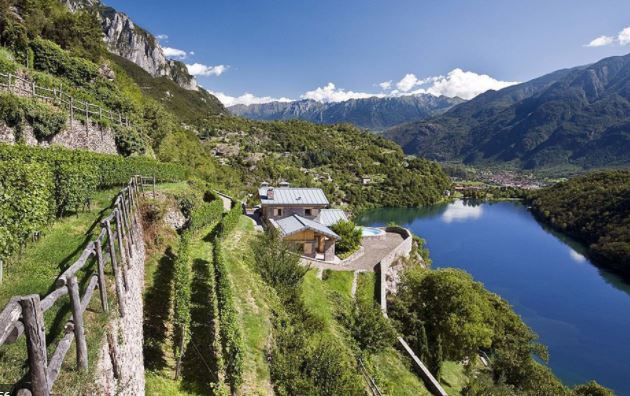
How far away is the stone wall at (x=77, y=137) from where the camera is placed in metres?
21.3

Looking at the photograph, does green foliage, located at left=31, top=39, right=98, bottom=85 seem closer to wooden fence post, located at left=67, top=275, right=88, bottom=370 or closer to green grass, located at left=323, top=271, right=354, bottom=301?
green grass, located at left=323, top=271, right=354, bottom=301

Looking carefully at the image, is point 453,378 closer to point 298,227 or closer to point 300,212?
point 298,227

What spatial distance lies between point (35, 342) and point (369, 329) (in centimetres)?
2286

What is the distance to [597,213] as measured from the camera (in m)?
98.6

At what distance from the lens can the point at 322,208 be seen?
47.8 m

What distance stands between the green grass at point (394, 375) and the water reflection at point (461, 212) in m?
98.9

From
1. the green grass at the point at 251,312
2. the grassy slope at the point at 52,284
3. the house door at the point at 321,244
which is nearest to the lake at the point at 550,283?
the house door at the point at 321,244

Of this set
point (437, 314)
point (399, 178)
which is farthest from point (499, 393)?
point (399, 178)

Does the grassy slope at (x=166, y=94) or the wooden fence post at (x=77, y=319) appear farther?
the grassy slope at (x=166, y=94)

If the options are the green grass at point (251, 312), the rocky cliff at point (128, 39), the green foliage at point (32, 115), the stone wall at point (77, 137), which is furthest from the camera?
the rocky cliff at point (128, 39)

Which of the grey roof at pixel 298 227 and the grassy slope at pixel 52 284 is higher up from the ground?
the grassy slope at pixel 52 284

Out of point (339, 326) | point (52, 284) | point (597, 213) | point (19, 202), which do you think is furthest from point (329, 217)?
point (597, 213)

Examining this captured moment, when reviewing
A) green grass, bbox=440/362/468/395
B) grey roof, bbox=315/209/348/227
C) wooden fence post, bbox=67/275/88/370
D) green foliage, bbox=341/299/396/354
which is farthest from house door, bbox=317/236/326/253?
wooden fence post, bbox=67/275/88/370

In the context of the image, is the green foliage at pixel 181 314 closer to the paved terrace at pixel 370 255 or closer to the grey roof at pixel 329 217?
the paved terrace at pixel 370 255
